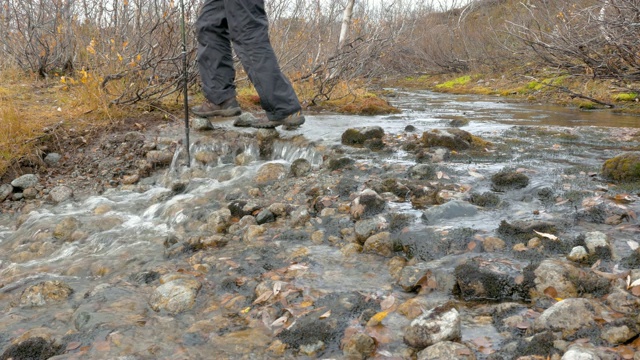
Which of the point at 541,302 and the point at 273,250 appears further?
the point at 273,250

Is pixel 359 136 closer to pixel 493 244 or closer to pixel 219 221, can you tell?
pixel 219 221

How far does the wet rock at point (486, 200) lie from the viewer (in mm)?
3285

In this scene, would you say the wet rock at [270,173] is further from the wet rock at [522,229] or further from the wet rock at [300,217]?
the wet rock at [522,229]

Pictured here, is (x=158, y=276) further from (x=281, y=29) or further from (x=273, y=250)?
(x=281, y=29)

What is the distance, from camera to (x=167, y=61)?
6.48m

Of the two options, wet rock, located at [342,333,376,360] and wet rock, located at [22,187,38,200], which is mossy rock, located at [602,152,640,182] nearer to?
wet rock, located at [342,333,376,360]

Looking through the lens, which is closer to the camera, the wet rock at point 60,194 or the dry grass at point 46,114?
the wet rock at point 60,194

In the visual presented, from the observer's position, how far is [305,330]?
2002 millimetres

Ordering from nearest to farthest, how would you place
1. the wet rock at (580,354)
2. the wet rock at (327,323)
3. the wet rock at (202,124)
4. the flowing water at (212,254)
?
the wet rock at (580,354) → the wet rock at (327,323) → the flowing water at (212,254) → the wet rock at (202,124)

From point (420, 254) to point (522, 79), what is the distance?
12.6m

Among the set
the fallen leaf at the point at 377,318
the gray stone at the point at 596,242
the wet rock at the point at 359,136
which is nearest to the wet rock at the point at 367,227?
the fallen leaf at the point at 377,318

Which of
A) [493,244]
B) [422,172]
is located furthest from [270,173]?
[493,244]

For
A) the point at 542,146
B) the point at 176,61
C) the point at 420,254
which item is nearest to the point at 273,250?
the point at 420,254

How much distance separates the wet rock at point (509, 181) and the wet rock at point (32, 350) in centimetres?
288
